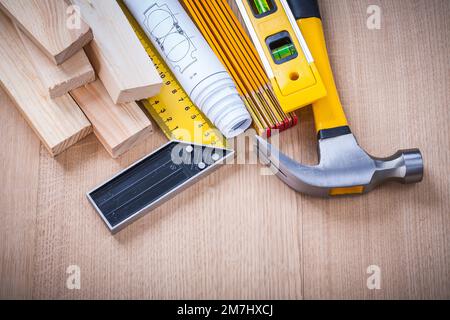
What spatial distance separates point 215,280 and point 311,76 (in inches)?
15.8

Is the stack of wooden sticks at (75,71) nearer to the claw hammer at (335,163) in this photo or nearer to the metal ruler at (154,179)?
the metal ruler at (154,179)

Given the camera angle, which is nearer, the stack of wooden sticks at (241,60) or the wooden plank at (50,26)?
the wooden plank at (50,26)

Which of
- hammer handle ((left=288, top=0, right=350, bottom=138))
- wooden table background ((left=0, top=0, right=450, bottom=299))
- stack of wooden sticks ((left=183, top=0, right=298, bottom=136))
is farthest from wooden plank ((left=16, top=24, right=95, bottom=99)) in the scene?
hammer handle ((left=288, top=0, right=350, bottom=138))

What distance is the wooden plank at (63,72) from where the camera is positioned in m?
1.02

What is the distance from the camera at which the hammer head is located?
103cm

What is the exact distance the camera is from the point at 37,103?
3.51ft

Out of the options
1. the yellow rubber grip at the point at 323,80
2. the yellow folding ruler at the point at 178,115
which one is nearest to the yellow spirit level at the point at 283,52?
the yellow rubber grip at the point at 323,80

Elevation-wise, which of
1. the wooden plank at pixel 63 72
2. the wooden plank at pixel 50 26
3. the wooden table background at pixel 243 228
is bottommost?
the wooden table background at pixel 243 228

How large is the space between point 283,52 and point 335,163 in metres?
0.22

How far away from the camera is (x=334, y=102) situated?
1080 mm

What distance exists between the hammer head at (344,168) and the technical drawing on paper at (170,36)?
21 cm

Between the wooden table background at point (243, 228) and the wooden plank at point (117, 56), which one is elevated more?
the wooden plank at point (117, 56)

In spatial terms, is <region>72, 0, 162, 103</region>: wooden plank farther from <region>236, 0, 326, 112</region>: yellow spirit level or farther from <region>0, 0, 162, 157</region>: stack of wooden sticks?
<region>236, 0, 326, 112</region>: yellow spirit level
